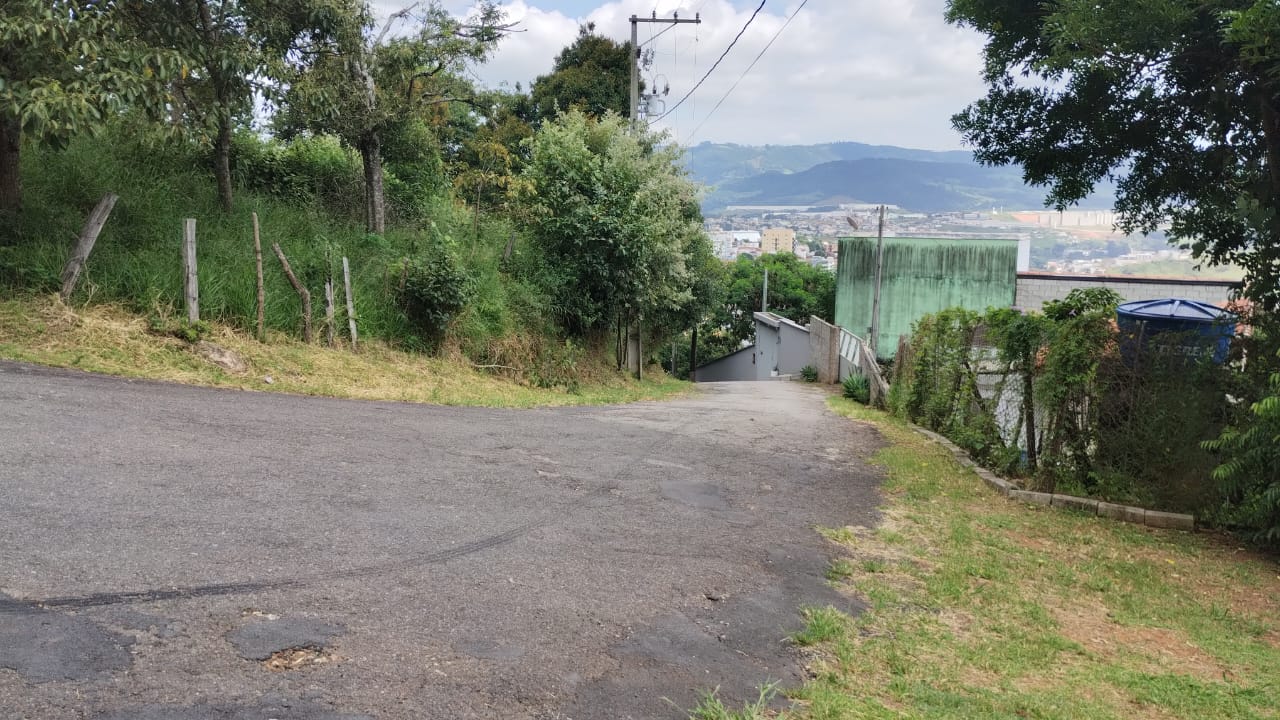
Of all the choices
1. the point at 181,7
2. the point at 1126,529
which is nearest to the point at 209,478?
the point at 1126,529

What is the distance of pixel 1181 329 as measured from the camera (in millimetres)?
8578

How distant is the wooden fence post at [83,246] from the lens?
1087 cm

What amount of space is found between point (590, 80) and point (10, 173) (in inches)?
934

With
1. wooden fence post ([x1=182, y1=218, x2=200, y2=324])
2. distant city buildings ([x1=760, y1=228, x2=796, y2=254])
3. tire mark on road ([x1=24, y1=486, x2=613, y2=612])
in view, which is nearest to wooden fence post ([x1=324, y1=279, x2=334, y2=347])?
wooden fence post ([x1=182, y1=218, x2=200, y2=324])

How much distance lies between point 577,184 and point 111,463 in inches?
577

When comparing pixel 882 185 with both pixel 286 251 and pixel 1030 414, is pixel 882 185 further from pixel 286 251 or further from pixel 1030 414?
pixel 1030 414

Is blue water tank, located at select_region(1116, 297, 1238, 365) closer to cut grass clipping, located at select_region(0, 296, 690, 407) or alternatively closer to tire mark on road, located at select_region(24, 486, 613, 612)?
tire mark on road, located at select_region(24, 486, 613, 612)

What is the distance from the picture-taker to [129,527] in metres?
5.17

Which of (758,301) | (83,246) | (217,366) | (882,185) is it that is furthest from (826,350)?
(882,185)

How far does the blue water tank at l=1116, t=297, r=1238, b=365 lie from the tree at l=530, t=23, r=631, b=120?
81.6 feet

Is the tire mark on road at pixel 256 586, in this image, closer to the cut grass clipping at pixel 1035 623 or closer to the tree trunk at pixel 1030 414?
the cut grass clipping at pixel 1035 623

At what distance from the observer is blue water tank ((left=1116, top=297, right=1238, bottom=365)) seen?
8047 millimetres

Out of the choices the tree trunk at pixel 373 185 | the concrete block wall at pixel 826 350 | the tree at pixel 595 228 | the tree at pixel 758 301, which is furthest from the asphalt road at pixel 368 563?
the tree at pixel 758 301

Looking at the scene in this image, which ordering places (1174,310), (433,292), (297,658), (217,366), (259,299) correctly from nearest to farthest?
(297,658)
(1174,310)
(217,366)
(259,299)
(433,292)
